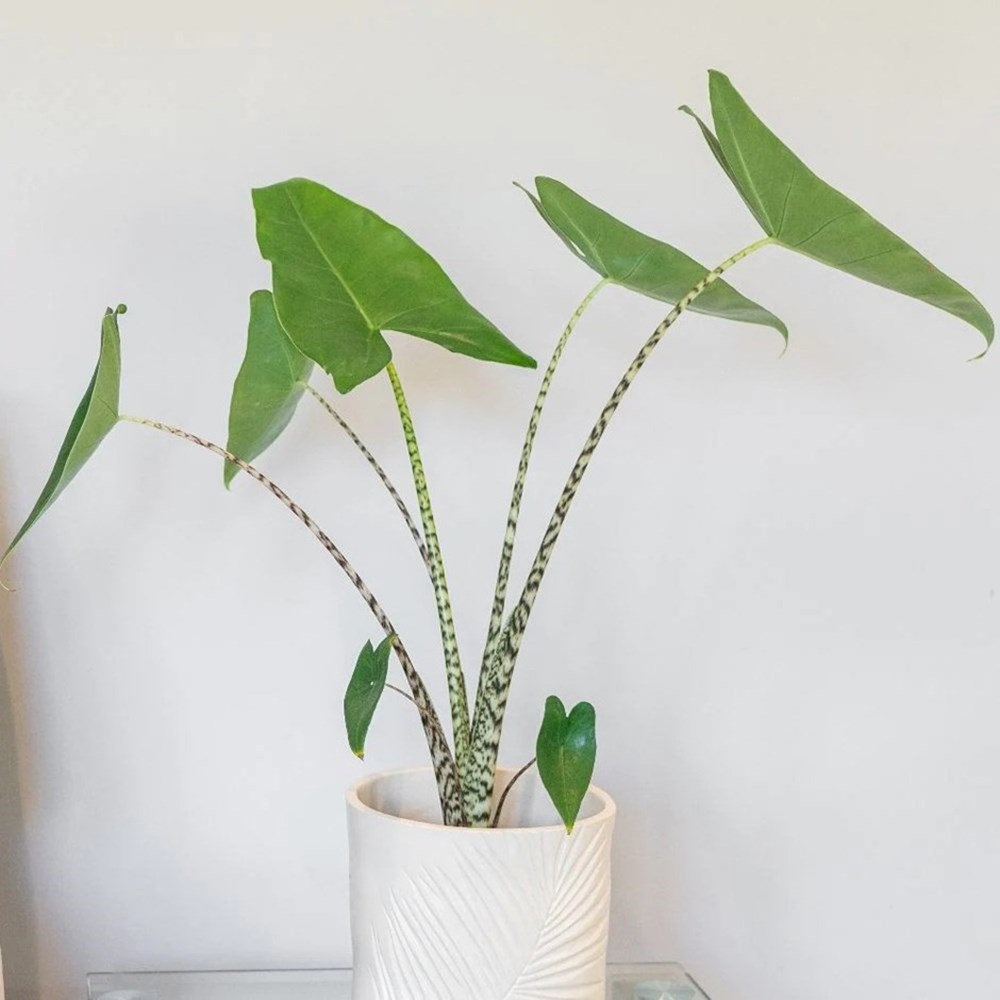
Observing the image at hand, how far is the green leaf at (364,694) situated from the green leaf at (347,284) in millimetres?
216

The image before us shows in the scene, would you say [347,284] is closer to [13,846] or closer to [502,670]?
[502,670]

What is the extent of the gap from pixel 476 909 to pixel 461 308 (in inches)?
15.7

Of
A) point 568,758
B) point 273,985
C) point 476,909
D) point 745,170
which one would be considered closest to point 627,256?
point 745,170

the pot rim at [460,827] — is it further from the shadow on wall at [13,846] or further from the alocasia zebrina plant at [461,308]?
the shadow on wall at [13,846]

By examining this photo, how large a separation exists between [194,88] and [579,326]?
16.1 inches

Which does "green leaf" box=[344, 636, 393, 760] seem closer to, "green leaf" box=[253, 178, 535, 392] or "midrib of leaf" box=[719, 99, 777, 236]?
"green leaf" box=[253, 178, 535, 392]

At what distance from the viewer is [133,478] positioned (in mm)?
1074

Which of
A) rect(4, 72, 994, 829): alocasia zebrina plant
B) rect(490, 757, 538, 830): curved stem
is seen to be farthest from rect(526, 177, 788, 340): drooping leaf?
rect(490, 757, 538, 830): curved stem

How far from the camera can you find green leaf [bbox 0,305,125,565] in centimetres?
75

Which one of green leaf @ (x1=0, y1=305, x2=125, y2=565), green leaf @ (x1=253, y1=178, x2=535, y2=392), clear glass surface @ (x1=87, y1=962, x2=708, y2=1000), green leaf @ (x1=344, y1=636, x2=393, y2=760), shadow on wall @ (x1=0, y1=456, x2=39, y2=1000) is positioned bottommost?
clear glass surface @ (x1=87, y1=962, x2=708, y2=1000)

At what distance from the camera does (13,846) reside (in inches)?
42.2

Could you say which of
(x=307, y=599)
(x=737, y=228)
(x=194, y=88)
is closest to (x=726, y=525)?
(x=737, y=228)

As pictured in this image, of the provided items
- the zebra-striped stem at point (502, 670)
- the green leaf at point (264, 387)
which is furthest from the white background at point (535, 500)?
the zebra-striped stem at point (502, 670)

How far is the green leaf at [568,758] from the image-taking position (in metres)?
0.76
